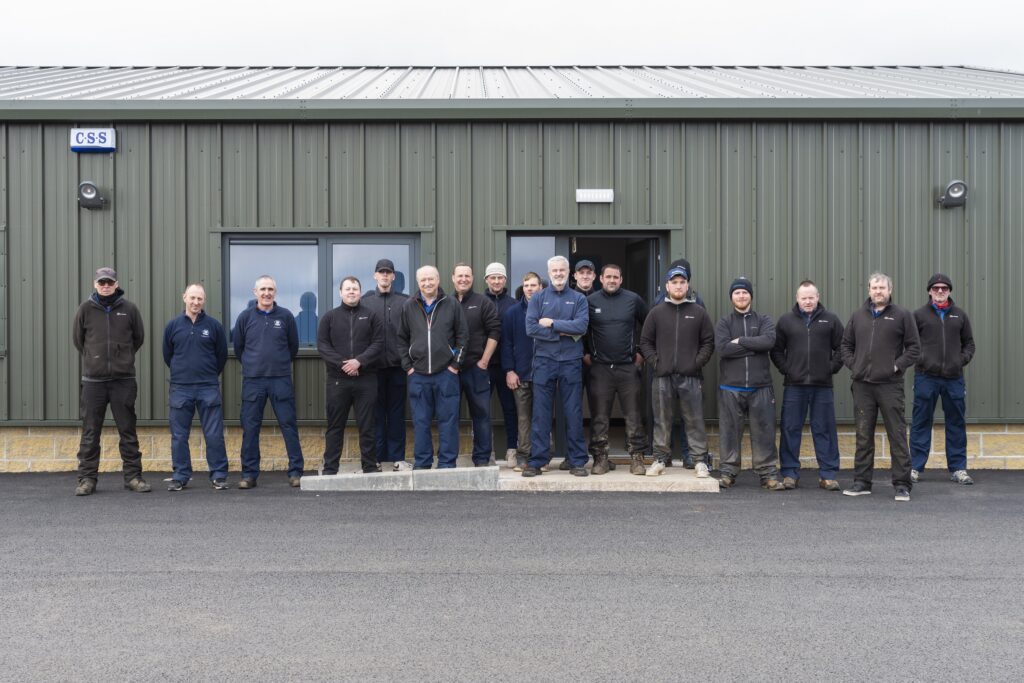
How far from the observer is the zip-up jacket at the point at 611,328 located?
807 centimetres

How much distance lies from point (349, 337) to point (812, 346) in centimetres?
430

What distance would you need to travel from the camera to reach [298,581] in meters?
4.99

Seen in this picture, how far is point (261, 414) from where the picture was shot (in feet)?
27.1

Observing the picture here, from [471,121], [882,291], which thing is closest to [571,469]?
[882,291]

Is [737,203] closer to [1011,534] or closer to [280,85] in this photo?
[1011,534]

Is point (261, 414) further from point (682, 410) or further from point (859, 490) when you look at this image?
point (859, 490)

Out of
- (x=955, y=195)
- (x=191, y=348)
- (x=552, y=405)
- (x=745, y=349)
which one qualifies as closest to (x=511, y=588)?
(x=552, y=405)

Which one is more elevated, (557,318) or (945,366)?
(557,318)

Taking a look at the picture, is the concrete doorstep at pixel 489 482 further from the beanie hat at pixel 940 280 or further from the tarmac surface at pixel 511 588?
the beanie hat at pixel 940 280

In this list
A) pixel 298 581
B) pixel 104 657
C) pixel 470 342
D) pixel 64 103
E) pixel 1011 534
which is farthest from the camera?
pixel 64 103

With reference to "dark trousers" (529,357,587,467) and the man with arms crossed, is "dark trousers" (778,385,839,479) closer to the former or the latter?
the man with arms crossed

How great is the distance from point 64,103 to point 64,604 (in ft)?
20.5

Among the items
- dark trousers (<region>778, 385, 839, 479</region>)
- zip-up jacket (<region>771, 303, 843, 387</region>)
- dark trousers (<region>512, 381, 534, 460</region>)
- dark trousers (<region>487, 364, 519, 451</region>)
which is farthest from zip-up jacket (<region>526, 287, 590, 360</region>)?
dark trousers (<region>778, 385, 839, 479</region>)

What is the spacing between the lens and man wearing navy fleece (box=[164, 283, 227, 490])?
8.12 meters
